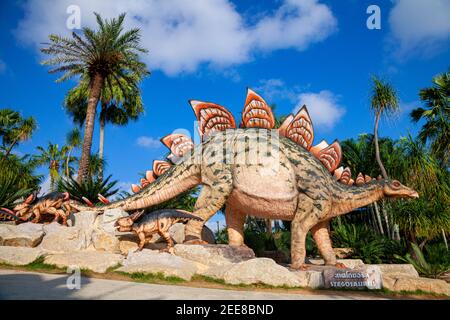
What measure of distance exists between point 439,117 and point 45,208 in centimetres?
1306

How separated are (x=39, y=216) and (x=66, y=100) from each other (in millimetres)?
17400

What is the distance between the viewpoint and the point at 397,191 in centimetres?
693

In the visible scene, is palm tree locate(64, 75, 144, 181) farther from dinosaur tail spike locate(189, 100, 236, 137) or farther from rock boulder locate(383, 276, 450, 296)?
rock boulder locate(383, 276, 450, 296)

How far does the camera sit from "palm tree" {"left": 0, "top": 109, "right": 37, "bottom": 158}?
71.7 feet

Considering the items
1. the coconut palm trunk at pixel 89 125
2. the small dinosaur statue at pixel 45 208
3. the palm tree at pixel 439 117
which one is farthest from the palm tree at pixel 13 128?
the palm tree at pixel 439 117

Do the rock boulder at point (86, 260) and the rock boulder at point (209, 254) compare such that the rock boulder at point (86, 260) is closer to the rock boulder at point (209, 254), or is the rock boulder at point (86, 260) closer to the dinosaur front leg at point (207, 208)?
the rock boulder at point (209, 254)

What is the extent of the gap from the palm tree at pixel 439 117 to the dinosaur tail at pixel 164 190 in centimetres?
960

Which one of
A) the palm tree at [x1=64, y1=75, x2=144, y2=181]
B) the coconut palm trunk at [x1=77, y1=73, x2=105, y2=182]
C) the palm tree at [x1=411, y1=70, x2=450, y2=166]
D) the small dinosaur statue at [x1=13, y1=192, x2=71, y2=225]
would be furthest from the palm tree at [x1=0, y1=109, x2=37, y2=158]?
the palm tree at [x1=411, y1=70, x2=450, y2=166]

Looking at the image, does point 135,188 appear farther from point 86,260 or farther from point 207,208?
point 86,260

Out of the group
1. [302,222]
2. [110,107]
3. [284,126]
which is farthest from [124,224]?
[110,107]
